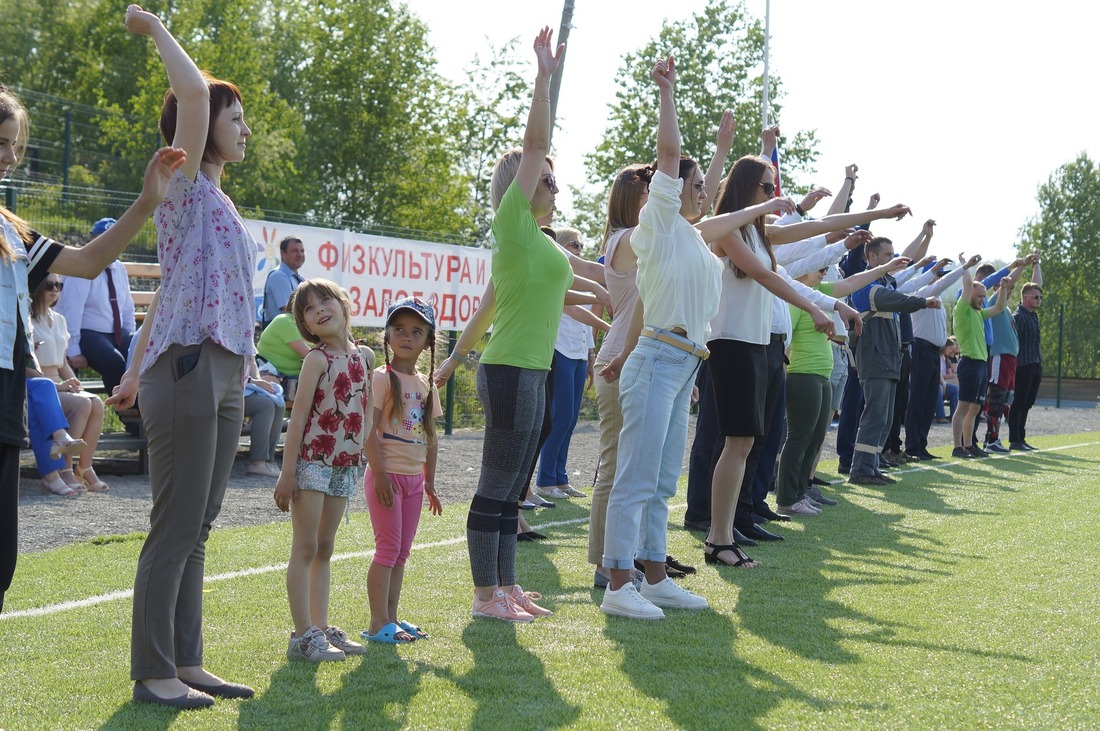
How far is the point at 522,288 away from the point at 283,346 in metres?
6.14

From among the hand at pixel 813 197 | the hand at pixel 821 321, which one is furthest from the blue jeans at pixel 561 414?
the hand at pixel 821 321

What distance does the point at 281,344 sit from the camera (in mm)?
10758

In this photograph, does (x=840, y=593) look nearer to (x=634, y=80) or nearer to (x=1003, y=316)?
(x=1003, y=316)

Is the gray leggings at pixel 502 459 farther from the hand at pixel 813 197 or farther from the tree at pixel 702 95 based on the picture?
the tree at pixel 702 95

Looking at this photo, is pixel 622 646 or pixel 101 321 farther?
pixel 101 321

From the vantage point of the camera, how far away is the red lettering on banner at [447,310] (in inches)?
586

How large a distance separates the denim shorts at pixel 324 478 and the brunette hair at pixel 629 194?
2217 mm

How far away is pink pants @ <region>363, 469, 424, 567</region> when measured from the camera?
476cm

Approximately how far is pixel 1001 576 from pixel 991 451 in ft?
34.0

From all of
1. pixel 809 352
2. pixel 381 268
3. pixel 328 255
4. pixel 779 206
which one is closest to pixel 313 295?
pixel 779 206

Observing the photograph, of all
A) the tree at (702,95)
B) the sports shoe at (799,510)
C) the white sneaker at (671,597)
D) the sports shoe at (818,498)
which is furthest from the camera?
the tree at (702,95)

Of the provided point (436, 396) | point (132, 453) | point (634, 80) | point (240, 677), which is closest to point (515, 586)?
point (436, 396)

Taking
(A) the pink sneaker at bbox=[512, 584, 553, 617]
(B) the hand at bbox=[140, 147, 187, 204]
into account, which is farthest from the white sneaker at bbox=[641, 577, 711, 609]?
(B) the hand at bbox=[140, 147, 187, 204]

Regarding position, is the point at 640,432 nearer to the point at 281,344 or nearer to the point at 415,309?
the point at 415,309
